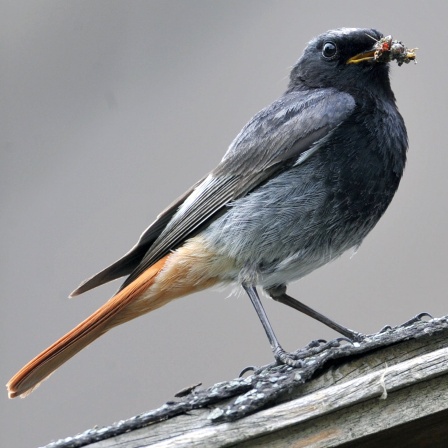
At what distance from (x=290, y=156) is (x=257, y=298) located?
603 millimetres

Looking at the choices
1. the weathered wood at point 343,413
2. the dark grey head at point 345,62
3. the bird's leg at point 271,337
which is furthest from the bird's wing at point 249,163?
the weathered wood at point 343,413

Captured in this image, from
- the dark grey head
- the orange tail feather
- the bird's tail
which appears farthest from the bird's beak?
the orange tail feather

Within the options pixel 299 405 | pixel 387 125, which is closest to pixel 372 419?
pixel 299 405

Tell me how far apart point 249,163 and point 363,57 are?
2.42ft

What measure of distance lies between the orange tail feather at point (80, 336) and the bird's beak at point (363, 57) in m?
1.22

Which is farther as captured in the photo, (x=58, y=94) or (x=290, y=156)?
(x=58, y=94)

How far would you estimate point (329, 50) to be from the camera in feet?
14.9

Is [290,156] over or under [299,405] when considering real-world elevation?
over

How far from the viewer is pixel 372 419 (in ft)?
7.87

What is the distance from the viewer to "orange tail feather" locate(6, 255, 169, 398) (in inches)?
147

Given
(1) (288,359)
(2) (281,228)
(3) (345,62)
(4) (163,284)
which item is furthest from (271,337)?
(3) (345,62)

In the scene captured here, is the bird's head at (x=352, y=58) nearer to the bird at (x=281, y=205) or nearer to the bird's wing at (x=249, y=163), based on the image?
the bird at (x=281, y=205)

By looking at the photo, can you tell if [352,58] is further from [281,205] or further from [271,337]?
[271,337]

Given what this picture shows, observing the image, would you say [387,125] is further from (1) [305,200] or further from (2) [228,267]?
(2) [228,267]
